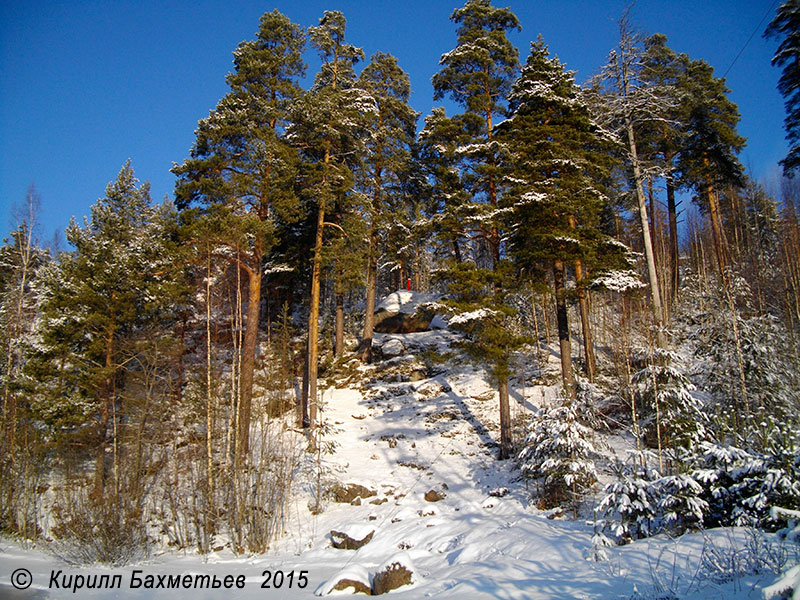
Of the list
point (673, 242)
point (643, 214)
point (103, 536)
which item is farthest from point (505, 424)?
point (673, 242)

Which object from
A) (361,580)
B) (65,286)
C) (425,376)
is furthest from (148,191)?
(361,580)

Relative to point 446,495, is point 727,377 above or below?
above

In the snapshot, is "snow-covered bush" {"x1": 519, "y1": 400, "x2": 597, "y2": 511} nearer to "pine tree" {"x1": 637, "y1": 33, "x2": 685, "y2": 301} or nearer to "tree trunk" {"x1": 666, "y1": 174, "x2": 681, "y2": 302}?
"pine tree" {"x1": 637, "y1": 33, "x2": 685, "y2": 301}

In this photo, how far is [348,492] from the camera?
43.4ft

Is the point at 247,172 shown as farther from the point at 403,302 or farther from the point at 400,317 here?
the point at 403,302

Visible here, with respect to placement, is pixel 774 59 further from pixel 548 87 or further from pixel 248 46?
pixel 248 46

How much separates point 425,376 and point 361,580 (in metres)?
15.9

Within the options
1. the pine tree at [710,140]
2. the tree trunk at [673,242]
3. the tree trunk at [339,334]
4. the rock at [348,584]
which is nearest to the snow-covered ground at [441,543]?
the rock at [348,584]

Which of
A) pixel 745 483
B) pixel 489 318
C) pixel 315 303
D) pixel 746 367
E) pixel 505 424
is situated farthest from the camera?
pixel 315 303

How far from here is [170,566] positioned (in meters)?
9.21

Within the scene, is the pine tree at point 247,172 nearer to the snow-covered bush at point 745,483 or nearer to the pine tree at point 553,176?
the pine tree at point 553,176

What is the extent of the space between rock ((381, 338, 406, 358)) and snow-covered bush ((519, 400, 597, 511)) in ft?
45.5

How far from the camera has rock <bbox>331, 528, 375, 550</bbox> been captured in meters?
9.94

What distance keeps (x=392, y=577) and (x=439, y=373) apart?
16.1m
